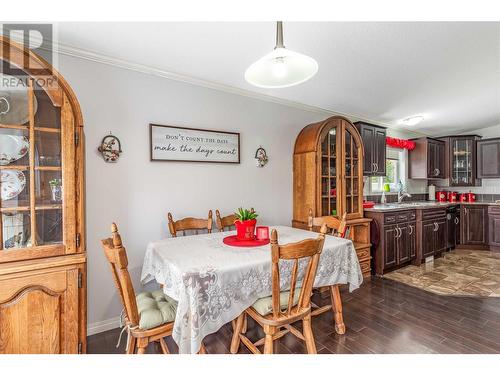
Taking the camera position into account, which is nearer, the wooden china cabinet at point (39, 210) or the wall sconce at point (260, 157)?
the wooden china cabinet at point (39, 210)

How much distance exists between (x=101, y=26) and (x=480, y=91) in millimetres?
4218

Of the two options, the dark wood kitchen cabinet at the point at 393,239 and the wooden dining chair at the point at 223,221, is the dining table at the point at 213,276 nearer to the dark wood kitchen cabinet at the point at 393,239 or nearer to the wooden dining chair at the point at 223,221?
the wooden dining chair at the point at 223,221

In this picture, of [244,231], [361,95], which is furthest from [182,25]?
[361,95]

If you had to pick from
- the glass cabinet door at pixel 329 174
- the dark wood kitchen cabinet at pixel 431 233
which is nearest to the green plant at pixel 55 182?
the glass cabinet door at pixel 329 174

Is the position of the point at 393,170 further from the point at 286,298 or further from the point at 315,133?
the point at 286,298

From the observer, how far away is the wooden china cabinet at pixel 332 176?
10.5 ft

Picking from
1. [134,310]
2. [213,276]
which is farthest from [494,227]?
[134,310]

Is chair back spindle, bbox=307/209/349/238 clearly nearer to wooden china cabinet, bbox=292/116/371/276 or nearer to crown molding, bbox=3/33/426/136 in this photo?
wooden china cabinet, bbox=292/116/371/276

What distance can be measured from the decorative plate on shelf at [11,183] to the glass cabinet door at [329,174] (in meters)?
2.90

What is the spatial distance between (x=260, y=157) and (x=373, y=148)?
196 centimetres

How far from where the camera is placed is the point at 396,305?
2.65 metres

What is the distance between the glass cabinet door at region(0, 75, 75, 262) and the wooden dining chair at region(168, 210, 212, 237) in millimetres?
894

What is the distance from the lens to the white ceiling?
73.3 inches
